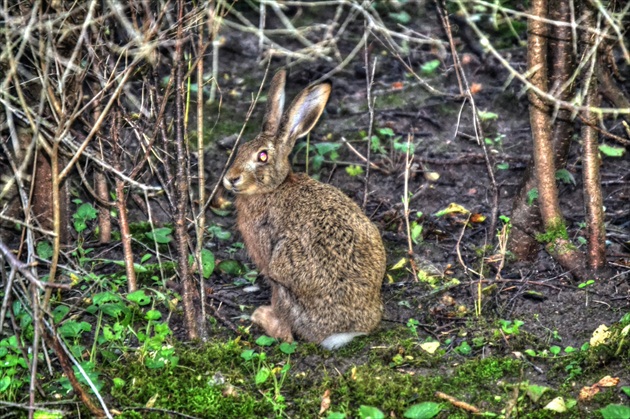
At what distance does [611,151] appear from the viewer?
7.22m


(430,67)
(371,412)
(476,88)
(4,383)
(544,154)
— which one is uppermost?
(544,154)

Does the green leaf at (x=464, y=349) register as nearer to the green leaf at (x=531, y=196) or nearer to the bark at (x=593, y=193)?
the bark at (x=593, y=193)

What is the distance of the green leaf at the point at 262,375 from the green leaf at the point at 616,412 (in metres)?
1.76

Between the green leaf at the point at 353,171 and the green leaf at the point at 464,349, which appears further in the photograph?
the green leaf at the point at 353,171

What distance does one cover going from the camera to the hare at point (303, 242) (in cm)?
539

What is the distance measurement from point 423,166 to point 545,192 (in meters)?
1.85

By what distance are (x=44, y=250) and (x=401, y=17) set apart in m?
5.25

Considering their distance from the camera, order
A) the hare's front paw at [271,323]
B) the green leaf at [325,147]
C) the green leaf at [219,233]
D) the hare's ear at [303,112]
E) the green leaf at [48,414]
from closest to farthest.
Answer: the green leaf at [48,414] < the hare's front paw at [271,323] < the hare's ear at [303,112] < the green leaf at [219,233] < the green leaf at [325,147]

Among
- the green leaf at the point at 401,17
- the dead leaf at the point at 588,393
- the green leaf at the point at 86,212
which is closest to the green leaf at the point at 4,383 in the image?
the green leaf at the point at 86,212

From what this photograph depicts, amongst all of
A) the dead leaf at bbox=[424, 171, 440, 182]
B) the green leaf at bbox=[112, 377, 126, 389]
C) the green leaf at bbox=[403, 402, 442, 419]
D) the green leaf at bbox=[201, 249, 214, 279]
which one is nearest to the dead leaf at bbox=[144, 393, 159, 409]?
the green leaf at bbox=[112, 377, 126, 389]

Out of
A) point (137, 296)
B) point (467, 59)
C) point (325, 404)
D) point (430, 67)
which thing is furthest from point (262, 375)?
point (467, 59)

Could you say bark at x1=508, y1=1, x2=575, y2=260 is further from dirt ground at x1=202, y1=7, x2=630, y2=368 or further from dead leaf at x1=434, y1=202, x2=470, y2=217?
dead leaf at x1=434, y1=202, x2=470, y2=217

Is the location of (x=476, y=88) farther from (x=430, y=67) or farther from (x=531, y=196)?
(x=531, y=196)

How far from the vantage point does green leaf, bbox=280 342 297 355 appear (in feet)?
16.7
